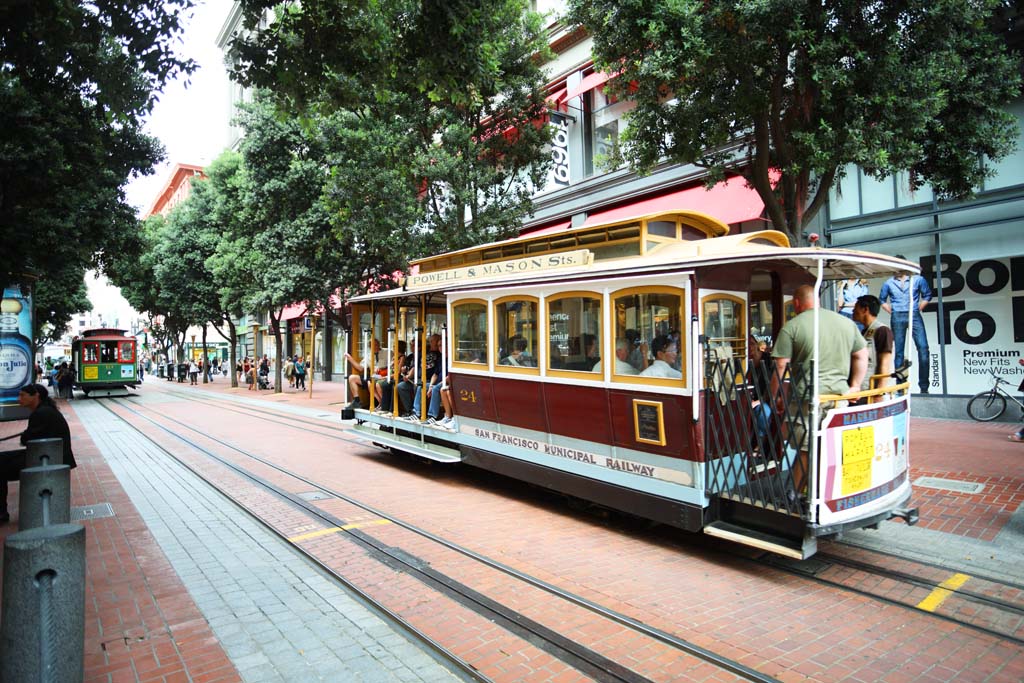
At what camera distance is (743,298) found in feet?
20.9

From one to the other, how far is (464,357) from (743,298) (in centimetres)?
388

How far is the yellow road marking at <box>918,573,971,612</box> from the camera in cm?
471

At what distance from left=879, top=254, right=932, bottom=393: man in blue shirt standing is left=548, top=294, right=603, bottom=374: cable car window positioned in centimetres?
755

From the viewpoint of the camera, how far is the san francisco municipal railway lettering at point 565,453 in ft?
20.4

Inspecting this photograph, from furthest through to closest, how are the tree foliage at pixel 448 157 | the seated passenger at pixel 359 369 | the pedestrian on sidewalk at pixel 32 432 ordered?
the tree foliage at pixel 448 157 → the seated passenger at pixel 359 369 → the pedestrian on sidewalk at pixel 32 432

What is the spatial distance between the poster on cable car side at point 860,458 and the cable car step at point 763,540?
11.2 inches

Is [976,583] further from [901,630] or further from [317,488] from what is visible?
[317,488]

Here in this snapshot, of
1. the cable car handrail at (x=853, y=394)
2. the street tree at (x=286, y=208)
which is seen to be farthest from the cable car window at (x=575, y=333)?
the street tree at (x=286, y=208)

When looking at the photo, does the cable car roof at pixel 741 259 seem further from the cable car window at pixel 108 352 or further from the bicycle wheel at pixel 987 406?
the cable car window at pixel 108 352

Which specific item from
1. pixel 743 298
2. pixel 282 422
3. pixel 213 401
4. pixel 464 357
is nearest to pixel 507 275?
pixel 464 357

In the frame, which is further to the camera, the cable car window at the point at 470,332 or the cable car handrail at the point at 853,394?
the cable car window at the point at 470,332

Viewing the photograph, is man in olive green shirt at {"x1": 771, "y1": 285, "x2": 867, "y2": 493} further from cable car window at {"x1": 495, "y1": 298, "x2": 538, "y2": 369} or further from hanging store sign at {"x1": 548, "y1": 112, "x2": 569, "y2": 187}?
hanging store sign at {"x1": 548, "y1": 112, "x2": 569, "y2": 187}

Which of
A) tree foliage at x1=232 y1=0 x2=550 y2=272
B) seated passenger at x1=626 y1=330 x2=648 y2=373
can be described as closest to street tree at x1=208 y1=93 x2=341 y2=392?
tree foliage at x1=232 y1=0 x2=550 y2=272

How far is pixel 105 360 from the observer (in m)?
29.4
